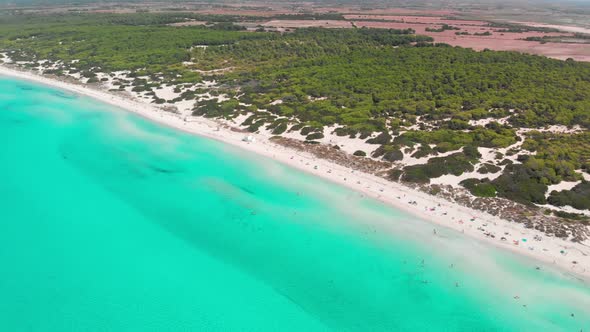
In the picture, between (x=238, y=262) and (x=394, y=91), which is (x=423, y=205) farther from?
(x=394, y=91)

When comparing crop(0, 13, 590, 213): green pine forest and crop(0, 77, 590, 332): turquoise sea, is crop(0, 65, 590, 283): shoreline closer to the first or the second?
crop(0, 77, 590, 332): turquoise sea

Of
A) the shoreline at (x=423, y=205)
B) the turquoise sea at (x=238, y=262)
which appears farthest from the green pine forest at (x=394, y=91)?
the turquoise sea at (x=238, y=262)

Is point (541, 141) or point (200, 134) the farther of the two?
point (200, 134)

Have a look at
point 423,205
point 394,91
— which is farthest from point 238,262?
point 394,91

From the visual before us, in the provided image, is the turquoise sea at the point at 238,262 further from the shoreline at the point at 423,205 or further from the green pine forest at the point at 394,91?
the green pine forest at the point at 394,91

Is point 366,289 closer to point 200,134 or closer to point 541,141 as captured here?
point 541,141

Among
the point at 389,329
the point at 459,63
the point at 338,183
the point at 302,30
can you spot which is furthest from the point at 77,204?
the point at 302,30
